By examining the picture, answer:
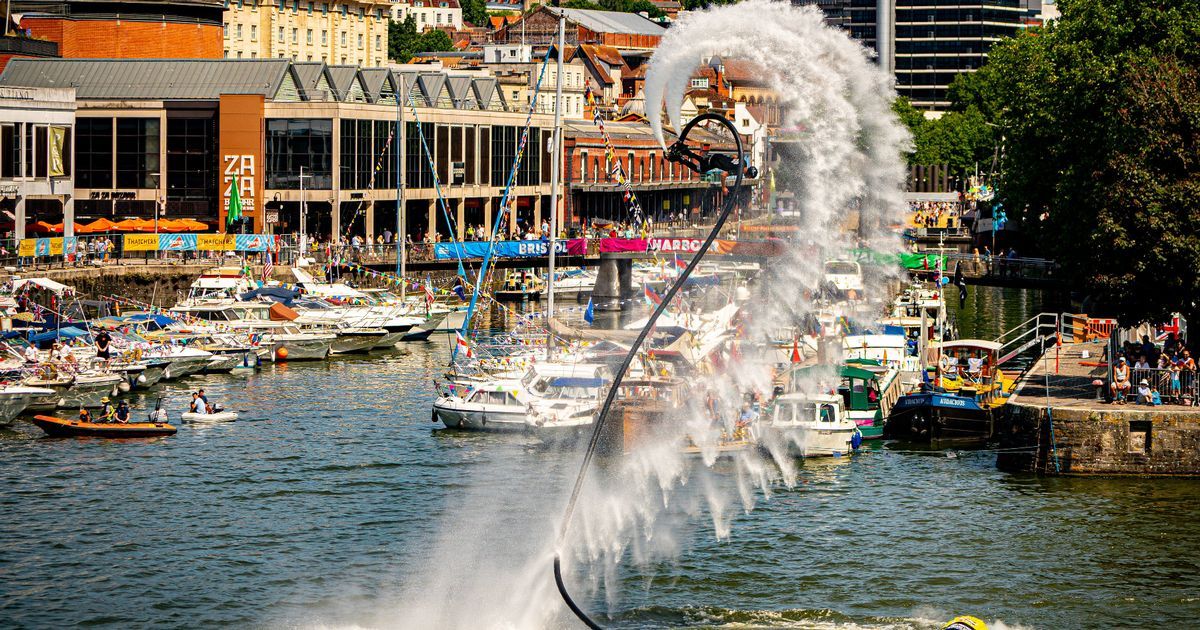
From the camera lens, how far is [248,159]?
13125cm

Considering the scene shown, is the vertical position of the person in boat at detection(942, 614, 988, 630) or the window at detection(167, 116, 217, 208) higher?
the window at detection(167, 116, 217, 208)

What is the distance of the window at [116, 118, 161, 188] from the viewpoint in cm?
13400

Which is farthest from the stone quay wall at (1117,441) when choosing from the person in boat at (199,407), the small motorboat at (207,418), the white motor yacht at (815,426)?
the person in boat at (199,407)

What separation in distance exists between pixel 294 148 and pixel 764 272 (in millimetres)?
98909

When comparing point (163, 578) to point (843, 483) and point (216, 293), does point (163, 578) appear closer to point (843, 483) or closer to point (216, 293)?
point (843, 483)

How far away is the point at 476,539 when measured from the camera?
169ft

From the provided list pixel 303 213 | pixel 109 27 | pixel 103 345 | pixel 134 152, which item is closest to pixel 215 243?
pixel 303 213

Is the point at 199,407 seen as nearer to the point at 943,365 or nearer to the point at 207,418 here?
the point at 207,418

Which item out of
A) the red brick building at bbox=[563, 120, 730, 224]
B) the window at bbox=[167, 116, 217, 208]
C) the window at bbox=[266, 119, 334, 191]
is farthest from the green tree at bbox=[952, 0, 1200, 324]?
the window at bbox=[167, 116, 217, 208]

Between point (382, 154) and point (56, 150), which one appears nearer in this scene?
Result: point (56, 150)

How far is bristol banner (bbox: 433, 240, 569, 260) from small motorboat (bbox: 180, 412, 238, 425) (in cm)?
4937

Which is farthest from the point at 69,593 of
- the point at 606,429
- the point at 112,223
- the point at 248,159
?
the point at 248,159

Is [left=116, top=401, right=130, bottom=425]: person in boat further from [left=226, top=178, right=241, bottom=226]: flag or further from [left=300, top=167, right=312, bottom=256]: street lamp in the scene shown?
[left=226, top=178, right=241, bottom=226]: flag

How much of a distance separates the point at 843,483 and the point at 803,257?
23.6m
